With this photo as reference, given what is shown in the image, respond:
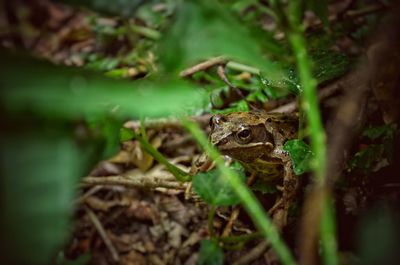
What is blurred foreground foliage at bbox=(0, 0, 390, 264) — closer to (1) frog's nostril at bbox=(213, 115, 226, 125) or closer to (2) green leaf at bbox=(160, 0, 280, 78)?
(2) green leaf at bbox=(160, 0, 280, 78)

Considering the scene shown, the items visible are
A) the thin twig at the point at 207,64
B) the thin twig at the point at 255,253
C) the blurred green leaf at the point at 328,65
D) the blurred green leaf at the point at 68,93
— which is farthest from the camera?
the thin twig at the point at 207,64

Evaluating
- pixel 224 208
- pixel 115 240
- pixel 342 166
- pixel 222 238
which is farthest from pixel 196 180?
pixel 115 240

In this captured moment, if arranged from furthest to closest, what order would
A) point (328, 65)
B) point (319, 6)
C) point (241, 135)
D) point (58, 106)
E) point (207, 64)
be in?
1. point (207, 64)
2. point (241, 135)
3. point (328, 65)
4. point (319, 6)
5. point (58, 106)

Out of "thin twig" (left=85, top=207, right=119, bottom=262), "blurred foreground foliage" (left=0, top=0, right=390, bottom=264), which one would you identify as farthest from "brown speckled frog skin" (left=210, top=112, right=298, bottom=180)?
"blurred foreground foliage" (left=0, top=0, right=390, bottom=264)

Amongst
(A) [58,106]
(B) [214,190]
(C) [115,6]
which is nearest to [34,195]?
(A) [58,106]

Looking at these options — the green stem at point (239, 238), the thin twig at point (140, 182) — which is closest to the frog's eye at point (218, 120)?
the thin twig at point (140, 182)

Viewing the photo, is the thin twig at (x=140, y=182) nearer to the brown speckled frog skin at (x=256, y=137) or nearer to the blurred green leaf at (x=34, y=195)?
the brown speckled frog skin at (x=256, y=137)

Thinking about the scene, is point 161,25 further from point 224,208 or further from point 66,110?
point 66,110

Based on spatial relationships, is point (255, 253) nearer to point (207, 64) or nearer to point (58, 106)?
point (207, 64)
